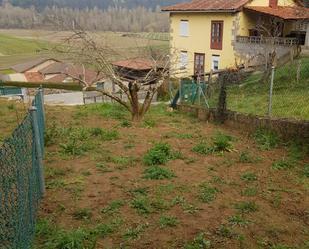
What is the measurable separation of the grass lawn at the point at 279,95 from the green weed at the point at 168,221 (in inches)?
219

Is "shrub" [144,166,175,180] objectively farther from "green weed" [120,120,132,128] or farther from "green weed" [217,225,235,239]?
"green weed" [120,120,132,128]

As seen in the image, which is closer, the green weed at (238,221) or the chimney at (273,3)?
the green weed at (238,221)

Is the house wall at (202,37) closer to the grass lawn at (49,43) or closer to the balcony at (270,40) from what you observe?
the balcony at (270,40)

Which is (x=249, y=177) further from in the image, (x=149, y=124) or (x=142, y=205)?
(x=149, y=124)

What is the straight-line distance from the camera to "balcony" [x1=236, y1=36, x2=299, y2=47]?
23828mm

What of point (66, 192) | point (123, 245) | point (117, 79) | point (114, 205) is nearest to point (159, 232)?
point (123, 245)

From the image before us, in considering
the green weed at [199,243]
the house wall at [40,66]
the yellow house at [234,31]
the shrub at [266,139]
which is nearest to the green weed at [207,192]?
the green weed at [199,243]

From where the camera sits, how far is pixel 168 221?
5016 millimetres

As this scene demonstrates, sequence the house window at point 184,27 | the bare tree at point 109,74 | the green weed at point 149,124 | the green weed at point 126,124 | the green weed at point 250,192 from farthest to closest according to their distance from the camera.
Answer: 1. the house window at point 184,27
2. the bare tree at point 109,74
3. the green weed at point 149,124
4. the green weed at point 126,124
5. the green weed at point 250,192

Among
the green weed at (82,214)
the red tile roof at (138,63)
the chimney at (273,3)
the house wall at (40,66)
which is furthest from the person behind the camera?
the house wall at (40,66)

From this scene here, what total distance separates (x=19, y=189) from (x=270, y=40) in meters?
22.9

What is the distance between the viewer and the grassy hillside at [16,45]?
87094mm

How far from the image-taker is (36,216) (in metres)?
5.02

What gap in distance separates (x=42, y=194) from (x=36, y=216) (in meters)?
0.76
